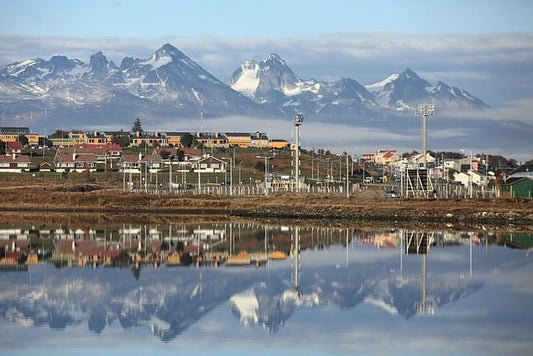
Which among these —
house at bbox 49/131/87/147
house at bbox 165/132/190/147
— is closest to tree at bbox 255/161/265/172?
house at bbox 165/132/190/147

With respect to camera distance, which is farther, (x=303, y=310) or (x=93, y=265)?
(x=93, y=265)

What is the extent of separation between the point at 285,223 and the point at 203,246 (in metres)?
13.8

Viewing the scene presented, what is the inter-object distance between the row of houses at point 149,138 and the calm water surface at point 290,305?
104m

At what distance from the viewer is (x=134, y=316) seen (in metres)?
21.1

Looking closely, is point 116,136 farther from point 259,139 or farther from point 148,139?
point 259,139

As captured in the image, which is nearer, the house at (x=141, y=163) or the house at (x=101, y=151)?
the house at (x=141, y=163)

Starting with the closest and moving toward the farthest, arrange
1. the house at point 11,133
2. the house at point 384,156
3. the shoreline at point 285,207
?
the shoreline at point 285,207, the house at point 11,133, the house at point 384,156

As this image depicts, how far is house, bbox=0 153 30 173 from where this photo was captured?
97688mm

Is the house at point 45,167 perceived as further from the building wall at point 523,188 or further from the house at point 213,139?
the building wall at point 523,188

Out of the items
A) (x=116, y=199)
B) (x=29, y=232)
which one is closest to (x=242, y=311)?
(x=29, y=232)

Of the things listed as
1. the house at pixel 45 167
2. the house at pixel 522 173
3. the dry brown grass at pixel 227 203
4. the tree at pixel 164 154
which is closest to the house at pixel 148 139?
the tree at pixel 164 154

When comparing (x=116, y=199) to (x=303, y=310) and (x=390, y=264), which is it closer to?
(x=390, y=264)

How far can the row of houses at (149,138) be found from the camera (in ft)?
463

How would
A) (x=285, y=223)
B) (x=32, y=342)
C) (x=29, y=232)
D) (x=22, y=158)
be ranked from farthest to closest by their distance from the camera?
(x=22, y=158)
(x=285, y=223)
(x=29, y=232)
(x=32, y=342)
